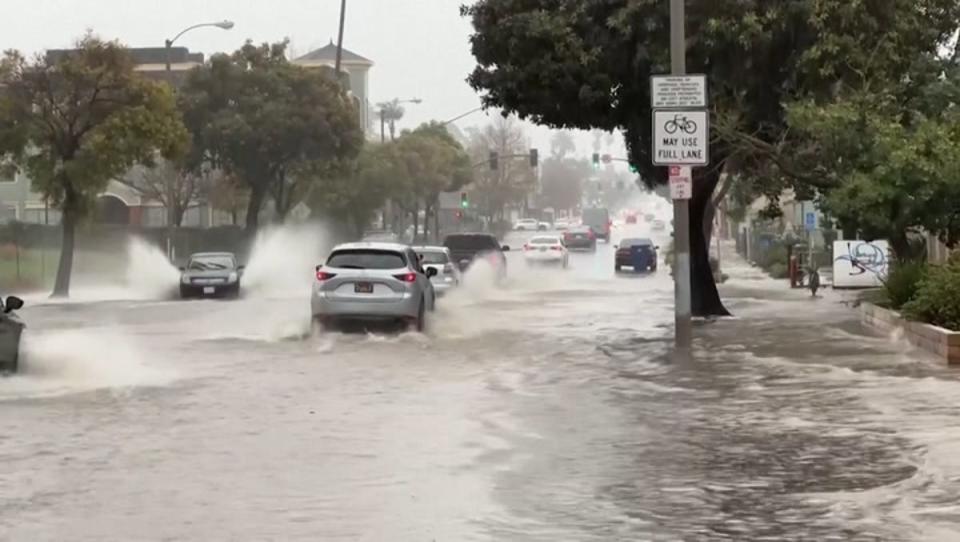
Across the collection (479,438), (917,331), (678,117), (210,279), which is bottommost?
(479,438)

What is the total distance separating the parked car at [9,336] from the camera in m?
17.3

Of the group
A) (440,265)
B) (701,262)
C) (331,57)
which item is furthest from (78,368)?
(331,57)

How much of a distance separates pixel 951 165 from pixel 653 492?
15.3 metres

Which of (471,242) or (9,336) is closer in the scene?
(9,336)

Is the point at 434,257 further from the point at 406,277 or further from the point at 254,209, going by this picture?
the point at 254,209

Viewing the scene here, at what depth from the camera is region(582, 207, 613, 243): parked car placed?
4764 inches

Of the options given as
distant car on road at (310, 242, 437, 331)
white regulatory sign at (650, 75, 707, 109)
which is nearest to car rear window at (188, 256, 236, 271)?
distant car on road at (310, 242, 437, 331)

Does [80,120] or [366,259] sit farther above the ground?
[80,120]

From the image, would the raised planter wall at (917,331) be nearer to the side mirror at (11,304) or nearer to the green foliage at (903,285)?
the green foliage at (903,285)

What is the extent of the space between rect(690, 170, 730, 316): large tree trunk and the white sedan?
31.7 meters

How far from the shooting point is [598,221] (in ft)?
404

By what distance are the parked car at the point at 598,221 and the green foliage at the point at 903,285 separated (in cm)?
9350

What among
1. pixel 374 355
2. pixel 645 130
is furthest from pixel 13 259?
pixel 374 355

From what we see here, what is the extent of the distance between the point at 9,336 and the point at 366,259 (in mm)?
8424
